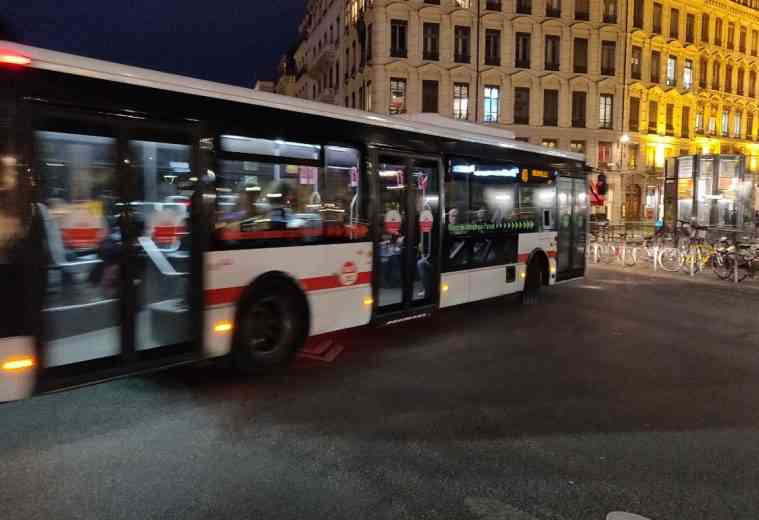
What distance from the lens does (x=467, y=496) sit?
4.16 meters

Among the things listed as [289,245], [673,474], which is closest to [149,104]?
[289,245]

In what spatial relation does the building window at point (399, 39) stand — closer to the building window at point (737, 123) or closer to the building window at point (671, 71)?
the building window at point (671, 71)

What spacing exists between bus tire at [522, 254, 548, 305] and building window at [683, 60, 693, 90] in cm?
5004

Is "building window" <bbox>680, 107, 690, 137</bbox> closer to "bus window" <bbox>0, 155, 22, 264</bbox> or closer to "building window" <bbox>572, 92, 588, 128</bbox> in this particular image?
"building window" <bbox>572, 92, 588, 128</bbox>

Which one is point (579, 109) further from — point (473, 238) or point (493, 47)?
point (473, 238)

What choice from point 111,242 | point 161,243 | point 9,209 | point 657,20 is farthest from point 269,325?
point 657,20

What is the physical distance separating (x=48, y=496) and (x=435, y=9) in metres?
44.5

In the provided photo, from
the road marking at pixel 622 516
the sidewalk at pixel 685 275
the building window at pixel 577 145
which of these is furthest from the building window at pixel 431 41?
the road marking at pixel 622 516

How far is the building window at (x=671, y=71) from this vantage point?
176 ft

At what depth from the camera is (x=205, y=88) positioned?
20.3 feet

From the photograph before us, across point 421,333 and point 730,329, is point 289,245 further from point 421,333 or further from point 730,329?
point 730,329

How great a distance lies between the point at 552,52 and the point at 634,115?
9027mm

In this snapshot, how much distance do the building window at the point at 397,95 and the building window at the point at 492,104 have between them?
6.43 m

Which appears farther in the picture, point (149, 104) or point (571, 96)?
point (571, 96)
